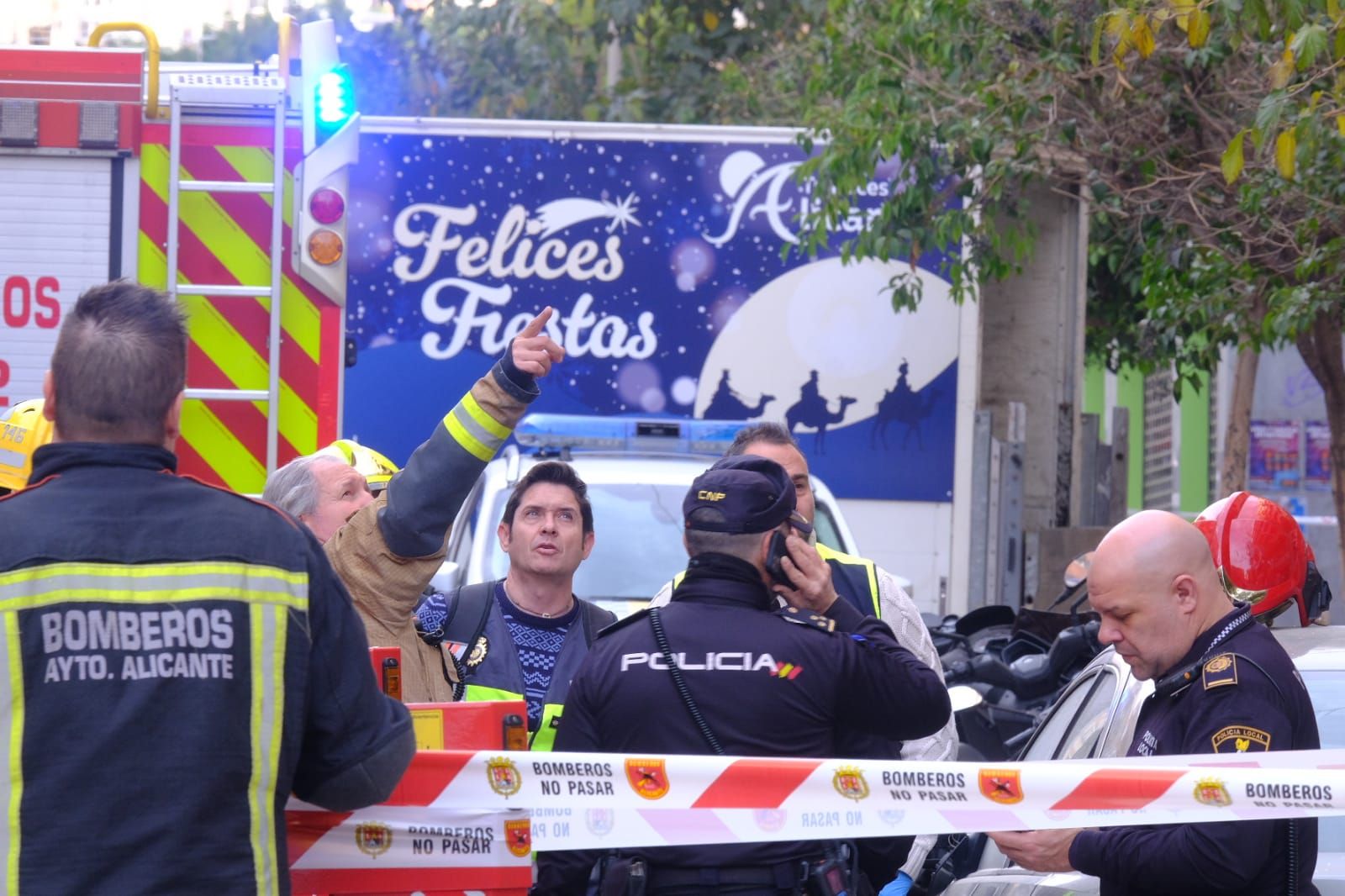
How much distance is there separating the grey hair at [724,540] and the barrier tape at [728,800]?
43 cm

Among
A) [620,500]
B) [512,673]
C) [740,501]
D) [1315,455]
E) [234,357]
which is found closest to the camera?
[740,501]

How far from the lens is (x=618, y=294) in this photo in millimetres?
9188

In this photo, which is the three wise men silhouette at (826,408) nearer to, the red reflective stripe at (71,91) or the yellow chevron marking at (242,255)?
the yellow chevron marking at (242,255)

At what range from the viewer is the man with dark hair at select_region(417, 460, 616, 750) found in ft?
14.2

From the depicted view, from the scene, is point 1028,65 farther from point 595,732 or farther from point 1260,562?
point 595,732

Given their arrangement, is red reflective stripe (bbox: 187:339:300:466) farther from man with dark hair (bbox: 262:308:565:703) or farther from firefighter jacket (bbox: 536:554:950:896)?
firefighter jacket (bbox: 536:554:950:896)

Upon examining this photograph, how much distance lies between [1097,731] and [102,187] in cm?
460

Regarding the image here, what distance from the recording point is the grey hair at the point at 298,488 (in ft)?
13.8

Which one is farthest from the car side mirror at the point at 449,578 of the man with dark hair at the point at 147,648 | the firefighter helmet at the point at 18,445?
the man with dark hair at the point at 147,648

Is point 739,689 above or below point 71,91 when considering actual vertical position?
below

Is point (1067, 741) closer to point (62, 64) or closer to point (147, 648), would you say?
point (147, 648)

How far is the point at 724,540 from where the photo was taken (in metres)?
3.47

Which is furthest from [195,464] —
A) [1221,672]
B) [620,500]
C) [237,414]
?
[1221,672]

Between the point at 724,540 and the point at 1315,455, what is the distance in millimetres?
17395
